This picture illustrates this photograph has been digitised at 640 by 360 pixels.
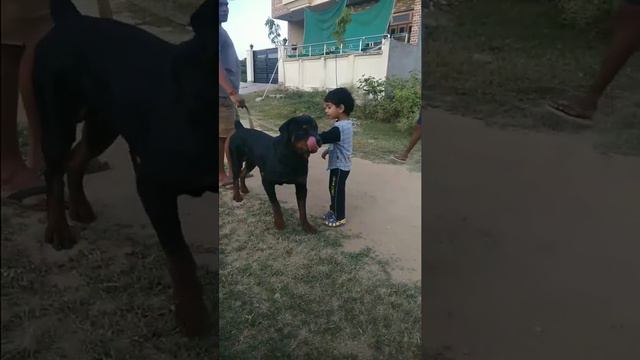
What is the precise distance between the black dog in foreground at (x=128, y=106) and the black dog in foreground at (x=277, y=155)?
131 millimetres

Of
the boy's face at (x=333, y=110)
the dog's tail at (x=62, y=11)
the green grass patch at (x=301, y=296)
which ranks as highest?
the dog's tail at (x=62, y=11)

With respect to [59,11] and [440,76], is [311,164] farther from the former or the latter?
[59,11]

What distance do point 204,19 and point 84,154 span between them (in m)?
0.66

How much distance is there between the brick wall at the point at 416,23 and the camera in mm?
1685

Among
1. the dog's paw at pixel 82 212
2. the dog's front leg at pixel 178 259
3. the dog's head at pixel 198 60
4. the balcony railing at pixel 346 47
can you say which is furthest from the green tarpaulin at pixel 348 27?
the dog's paw at pixel 82 212

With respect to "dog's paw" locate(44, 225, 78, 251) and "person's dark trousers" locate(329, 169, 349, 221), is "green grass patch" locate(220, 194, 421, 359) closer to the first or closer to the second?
"person's dark trousers" locate(329, 169, 349, 221)

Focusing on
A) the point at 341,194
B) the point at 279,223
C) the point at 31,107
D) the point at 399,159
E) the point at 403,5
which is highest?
the point at 403,5

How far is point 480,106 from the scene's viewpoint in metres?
2.01

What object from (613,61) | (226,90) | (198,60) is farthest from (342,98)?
(613,61)

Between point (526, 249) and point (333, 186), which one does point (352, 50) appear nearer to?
point (333, 186)

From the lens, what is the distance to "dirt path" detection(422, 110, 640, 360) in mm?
2010

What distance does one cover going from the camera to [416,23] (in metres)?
1.70

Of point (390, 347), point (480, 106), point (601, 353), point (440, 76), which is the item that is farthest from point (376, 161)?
point (601, 353)

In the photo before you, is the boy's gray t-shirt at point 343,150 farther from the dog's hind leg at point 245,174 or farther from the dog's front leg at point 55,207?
the dog's front leg at point 55,207
